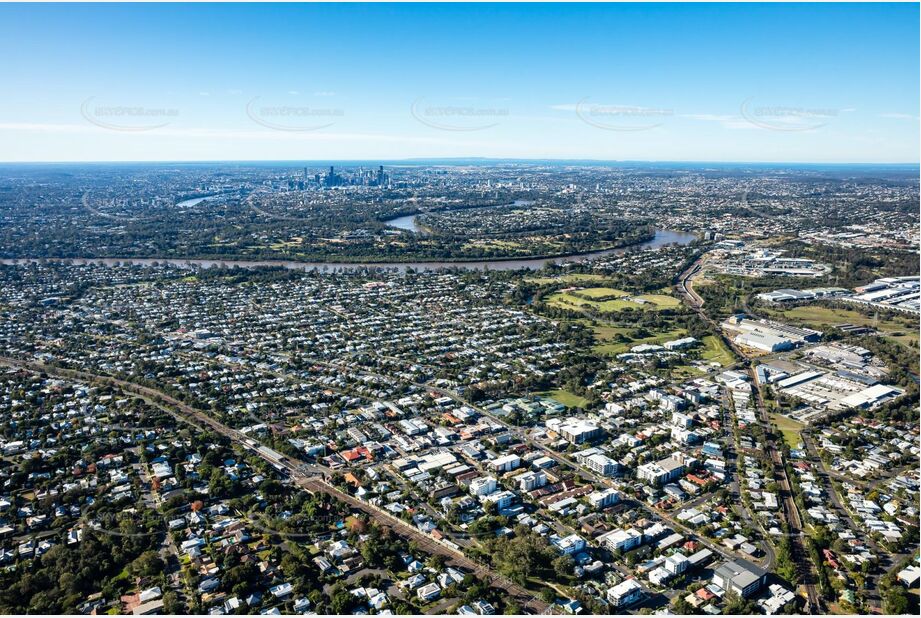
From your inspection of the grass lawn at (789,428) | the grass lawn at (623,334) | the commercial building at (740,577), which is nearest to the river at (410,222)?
the grass lawn at (623,334)

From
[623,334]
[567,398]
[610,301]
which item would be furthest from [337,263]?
[567,398]

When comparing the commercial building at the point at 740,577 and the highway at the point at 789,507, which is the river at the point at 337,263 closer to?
the highway at the point at 789,507

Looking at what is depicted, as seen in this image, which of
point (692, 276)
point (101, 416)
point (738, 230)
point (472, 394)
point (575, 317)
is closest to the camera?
point (101, 416)

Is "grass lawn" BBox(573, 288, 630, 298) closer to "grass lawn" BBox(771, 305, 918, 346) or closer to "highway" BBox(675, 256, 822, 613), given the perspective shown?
"grass lawn" BBox(771, 305, 918, 346)

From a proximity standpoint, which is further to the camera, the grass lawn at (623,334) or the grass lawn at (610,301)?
the grass lawn at (610,301)

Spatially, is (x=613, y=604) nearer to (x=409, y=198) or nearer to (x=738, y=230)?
(x=738, y=230)

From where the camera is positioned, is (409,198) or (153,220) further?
(409,198)

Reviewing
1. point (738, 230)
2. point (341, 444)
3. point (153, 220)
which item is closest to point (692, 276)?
point (738, 230)
